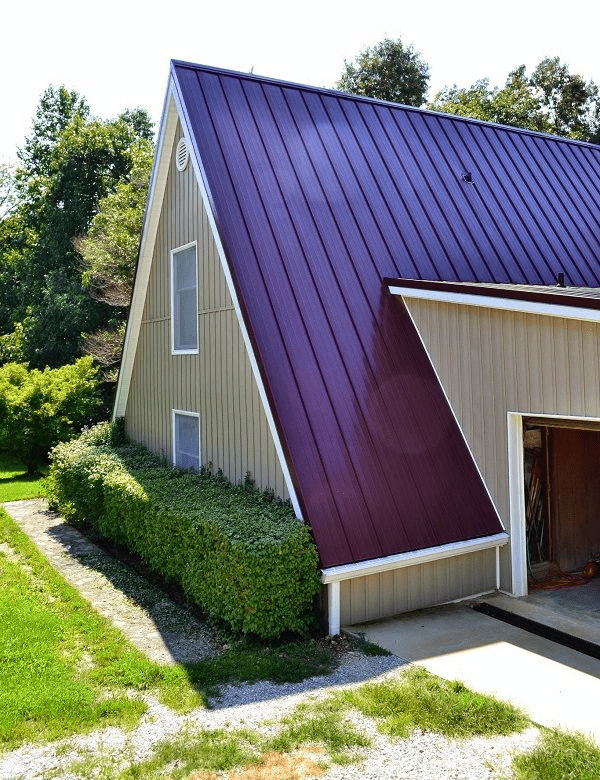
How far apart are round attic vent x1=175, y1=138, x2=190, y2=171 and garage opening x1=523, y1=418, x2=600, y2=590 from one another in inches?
231

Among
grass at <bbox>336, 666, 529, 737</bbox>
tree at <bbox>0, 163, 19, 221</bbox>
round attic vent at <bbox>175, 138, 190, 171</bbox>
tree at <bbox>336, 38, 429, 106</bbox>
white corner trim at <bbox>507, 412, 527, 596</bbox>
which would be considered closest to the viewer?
grass at <bbox>336, 666, 529, 737</bbox>

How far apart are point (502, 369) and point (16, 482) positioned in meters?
13.6

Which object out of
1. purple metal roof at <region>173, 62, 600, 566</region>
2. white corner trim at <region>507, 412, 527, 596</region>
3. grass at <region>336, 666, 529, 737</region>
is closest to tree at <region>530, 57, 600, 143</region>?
purple metal roof at <region>173, 62, 600, 566</region>

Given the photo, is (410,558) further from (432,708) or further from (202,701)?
(202,701)

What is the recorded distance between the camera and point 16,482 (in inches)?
678

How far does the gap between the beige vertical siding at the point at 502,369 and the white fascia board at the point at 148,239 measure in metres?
4.58

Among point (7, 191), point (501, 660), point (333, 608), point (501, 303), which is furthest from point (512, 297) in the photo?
point (7, 191)

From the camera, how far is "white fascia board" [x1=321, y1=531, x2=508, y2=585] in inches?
256

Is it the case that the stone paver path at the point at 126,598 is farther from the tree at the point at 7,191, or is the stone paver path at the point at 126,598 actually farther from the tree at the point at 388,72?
the tree at the point at 7,191

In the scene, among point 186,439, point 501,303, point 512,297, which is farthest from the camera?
point 186,439

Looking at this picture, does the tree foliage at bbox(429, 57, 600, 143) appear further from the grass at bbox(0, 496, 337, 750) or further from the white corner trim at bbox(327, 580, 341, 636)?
the grass at bbox(0, 496, 337, 750)

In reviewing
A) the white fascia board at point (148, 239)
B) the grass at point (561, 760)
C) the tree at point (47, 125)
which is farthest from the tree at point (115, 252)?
the grass at point (561, 760)

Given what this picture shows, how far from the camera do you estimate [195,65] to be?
31.8ft

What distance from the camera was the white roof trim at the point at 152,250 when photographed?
7348mm
